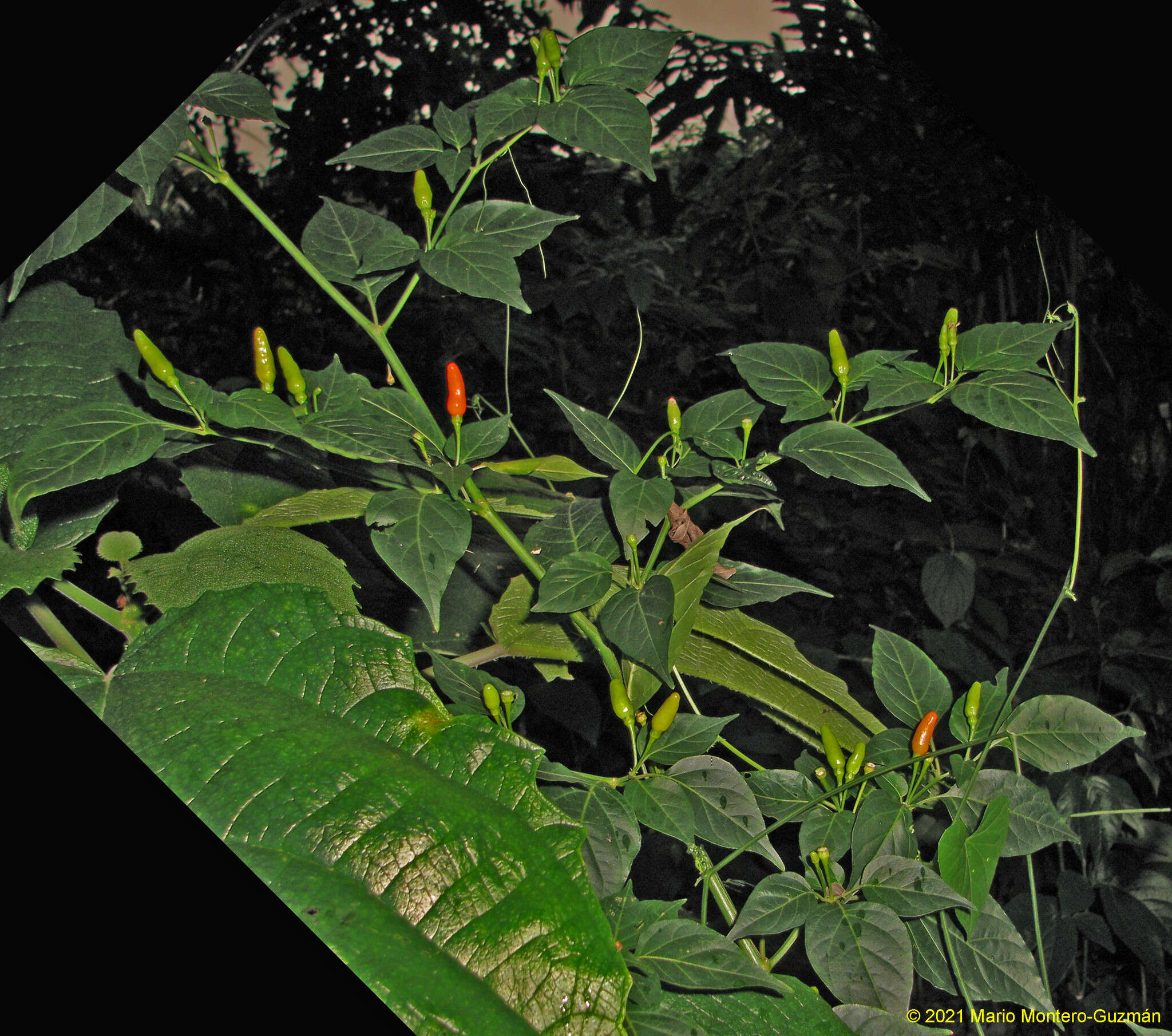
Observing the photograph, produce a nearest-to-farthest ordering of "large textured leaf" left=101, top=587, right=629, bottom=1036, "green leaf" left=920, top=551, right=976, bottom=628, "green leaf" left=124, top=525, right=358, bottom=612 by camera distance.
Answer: "large textured leaf" left=101, top=587, right=629, bottom=1036, "green leaf" left=124, top=525, right=358, bottom=612, "green leaf" left=920, top=551, right=976, bottom=628

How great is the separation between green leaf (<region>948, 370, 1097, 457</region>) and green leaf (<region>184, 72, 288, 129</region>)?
1.03ft

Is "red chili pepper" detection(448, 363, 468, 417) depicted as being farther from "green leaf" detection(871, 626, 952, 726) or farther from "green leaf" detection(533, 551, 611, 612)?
"green leaf" detection(871, 626, 952, 726)

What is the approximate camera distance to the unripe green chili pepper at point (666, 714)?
1.08ft

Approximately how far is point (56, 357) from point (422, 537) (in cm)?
21

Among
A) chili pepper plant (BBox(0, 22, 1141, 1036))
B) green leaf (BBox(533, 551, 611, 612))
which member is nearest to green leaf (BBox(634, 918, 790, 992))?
chili pepper plant (BBox(0, 22, 1141, 1036))

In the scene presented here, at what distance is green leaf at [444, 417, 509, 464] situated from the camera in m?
0.34

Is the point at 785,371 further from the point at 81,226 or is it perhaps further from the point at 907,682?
the point at 81,226

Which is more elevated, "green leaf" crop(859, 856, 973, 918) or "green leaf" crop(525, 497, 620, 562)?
"green leaf" crop(525, 497, 620, 562)

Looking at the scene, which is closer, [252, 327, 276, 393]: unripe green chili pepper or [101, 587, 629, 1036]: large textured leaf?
[101, 587, 629, 1036]: large textured leaf

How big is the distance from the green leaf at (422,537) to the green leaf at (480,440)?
3cm

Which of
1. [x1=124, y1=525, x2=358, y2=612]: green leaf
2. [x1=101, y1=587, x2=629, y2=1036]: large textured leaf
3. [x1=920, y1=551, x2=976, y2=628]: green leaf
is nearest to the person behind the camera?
[x1=101, y1=587, x2=629, y2=1036]: large textured leaf

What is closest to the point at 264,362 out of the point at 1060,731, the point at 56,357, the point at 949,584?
the point at 56,357

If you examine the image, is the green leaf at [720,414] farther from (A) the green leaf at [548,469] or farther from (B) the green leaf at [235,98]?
(B) the green leaf at [235,98]

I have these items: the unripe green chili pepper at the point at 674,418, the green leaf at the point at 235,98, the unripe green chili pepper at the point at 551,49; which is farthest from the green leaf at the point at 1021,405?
the green leaf at the point at 235,98
